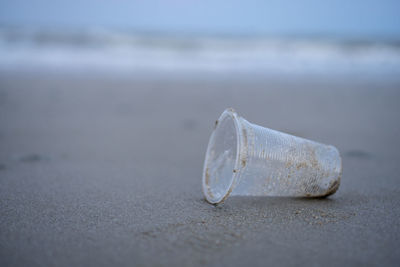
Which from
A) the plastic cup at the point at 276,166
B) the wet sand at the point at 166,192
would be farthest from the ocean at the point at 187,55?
the plastic cup at the point at 276,166

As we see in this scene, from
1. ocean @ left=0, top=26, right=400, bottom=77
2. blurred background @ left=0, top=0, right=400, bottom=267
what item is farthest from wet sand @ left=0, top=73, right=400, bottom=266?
ocean @ left=0, top=26, right=400, bottom=77

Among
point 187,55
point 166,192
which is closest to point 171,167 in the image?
point 166,192

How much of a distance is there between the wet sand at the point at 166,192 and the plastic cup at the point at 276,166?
0.28 feet

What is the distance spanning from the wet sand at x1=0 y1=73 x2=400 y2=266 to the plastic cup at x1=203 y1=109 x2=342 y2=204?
3.3 inches

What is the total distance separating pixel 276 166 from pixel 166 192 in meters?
0.72

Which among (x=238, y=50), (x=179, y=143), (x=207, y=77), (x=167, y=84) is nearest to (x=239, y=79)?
(x=207, y=77)

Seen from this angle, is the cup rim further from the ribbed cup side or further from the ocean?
the ocean

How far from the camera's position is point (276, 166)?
1936 mm

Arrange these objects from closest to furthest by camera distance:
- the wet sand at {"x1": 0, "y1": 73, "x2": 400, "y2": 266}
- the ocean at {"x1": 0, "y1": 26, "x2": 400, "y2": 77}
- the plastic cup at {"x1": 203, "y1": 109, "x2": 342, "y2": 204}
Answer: the wet sand at {"x1": 0, "y1": 73, "x2": 400, "y2": 266} → the plastic cup at {"x1": 203, "y1": 109, "x2": 342, "y2": 204} → the ocean at {"x1": 0, "y1": 26, "x2": 400, "y2": 77}

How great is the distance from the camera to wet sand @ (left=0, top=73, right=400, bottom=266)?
4.68ft

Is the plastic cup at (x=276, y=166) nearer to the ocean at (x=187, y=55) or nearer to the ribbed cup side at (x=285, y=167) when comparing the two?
the ribbed cup side at (x=285, y=167)

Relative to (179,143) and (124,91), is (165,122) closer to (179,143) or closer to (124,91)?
(179,143)

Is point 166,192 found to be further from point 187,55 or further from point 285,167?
point 187,55

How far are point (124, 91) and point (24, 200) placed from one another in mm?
4174
